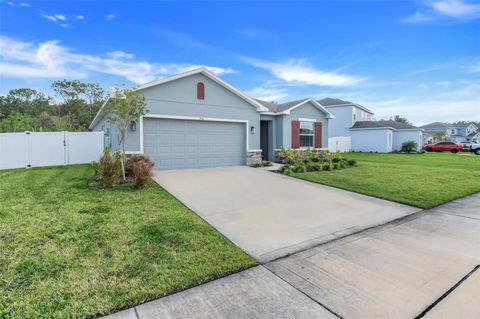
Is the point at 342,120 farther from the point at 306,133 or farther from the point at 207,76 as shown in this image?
the point at 207,76

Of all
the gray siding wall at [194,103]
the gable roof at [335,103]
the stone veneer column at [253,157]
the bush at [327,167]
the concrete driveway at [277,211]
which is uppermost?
the gable roof at [335,103]

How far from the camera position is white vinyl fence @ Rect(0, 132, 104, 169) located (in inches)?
479

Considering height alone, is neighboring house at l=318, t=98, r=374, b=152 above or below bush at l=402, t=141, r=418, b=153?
above

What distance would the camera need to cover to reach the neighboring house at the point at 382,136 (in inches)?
1139

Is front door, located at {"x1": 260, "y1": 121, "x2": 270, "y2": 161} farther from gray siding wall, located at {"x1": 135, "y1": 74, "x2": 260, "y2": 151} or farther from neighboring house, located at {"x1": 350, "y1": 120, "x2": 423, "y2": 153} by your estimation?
neighboring house, located at {"x1": 350, "y1": 120, "x2": 423, "y2": 153}

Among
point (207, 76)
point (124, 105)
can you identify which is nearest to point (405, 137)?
point (207, 76)

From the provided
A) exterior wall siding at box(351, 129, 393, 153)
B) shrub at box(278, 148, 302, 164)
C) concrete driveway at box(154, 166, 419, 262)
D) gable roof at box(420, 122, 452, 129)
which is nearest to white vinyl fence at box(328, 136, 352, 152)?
exterior wall siding at box(351, 129, 393, 153)

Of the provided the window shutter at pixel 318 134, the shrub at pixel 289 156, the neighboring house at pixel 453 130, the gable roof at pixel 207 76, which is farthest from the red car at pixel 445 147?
the gable roof at pixel 207 76

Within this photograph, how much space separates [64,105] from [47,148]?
23884 millimetres

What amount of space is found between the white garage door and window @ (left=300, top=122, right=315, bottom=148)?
4614mm

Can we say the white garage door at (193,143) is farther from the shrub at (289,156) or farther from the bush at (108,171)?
the bush at (108,171)

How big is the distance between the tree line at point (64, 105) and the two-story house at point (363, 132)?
1161 inches

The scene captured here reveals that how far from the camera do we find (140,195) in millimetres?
6551

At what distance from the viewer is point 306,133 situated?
16.3 meters
